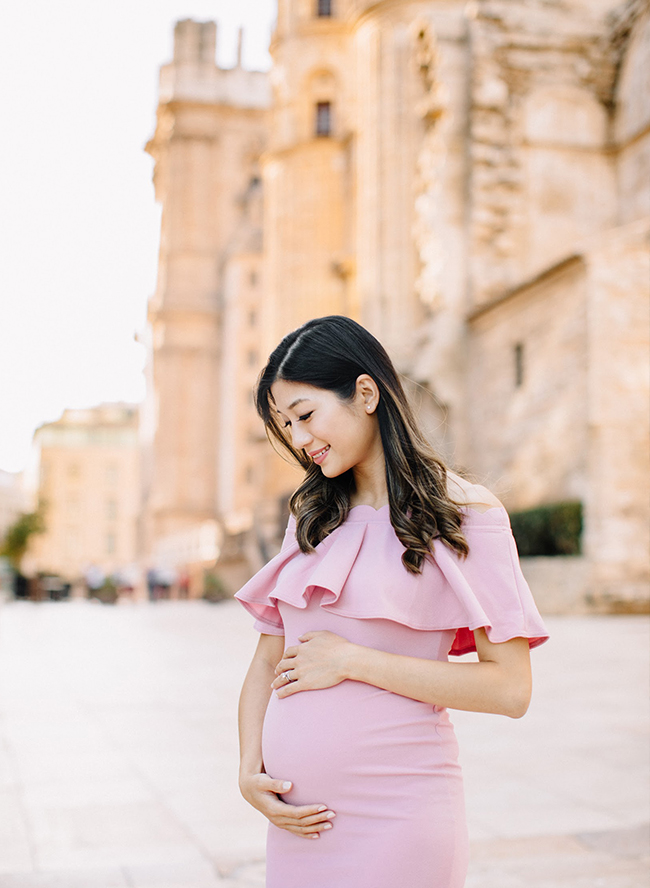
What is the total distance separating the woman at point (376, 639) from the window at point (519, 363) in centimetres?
2070

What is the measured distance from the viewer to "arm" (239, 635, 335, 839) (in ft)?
6.55

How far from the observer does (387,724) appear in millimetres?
2002

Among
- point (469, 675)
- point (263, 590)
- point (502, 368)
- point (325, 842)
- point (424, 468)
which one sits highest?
point (502, 368)

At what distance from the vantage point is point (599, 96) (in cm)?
2677

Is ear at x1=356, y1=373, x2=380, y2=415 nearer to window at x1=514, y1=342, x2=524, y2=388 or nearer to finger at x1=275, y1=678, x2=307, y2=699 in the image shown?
finger at x1=275, y1=678, x2=307, y2=699

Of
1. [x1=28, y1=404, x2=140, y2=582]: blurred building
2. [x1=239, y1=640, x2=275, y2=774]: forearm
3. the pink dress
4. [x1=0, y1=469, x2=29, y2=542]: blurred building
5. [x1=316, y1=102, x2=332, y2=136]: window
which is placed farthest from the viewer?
[x1=0, y1=469, x2=29, y2=542]: blurred building

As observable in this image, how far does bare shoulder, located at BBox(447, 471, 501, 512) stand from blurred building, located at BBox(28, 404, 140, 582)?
372 feet

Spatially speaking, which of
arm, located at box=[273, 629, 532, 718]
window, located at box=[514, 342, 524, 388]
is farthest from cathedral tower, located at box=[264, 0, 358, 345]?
arm, located at box=[273, 629, 532, 718]

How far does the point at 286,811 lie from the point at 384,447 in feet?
2.51

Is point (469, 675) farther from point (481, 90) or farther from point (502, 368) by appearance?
point (481, 90)

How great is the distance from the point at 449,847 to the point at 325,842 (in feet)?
0.80

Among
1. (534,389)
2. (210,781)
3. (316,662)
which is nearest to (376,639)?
(316,662)

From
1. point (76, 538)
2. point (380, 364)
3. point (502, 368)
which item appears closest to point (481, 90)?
point (502, 368)

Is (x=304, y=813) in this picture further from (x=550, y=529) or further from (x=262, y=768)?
(x=550, y=529)
